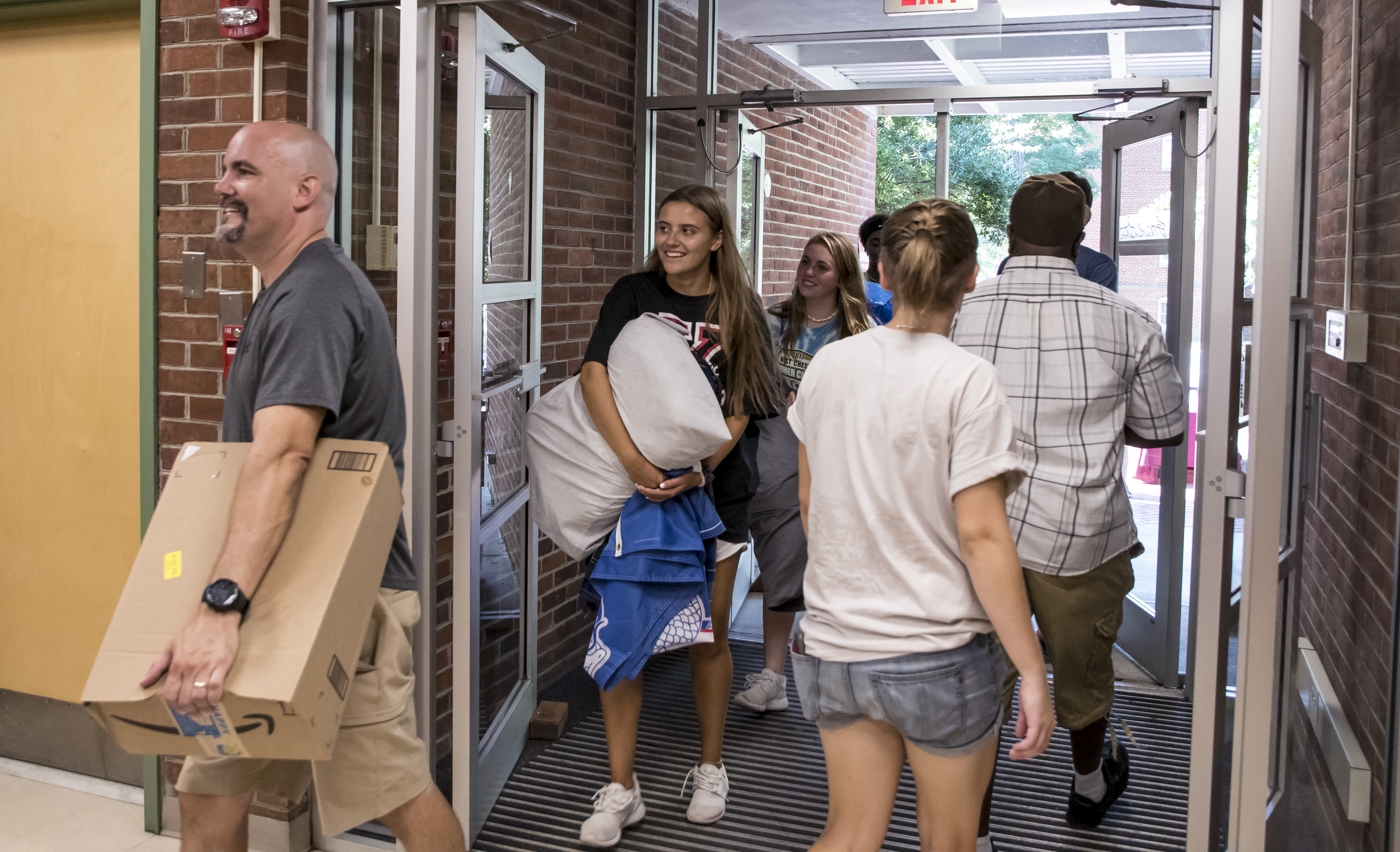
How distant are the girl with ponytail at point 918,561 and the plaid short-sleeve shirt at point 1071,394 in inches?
26.2

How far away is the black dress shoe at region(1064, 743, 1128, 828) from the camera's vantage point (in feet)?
9.59

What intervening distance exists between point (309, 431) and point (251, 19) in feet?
4.14

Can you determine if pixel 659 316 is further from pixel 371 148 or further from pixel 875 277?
pixel 875 277

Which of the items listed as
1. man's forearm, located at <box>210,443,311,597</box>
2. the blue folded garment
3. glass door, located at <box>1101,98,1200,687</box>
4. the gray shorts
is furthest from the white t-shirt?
glass door, located at <box>1101,98,1200,687</box>

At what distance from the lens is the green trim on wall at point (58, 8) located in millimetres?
2836

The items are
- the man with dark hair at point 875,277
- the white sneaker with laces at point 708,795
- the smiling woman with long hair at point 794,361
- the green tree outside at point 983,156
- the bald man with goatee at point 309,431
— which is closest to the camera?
the bald man with goatee at point 309,431

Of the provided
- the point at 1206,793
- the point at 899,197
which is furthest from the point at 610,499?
the point at 899,197

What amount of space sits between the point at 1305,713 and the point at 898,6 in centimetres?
278

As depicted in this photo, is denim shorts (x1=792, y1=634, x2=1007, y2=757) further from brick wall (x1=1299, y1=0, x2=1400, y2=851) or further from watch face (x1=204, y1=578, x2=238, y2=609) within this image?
brick wall (x1=1299, y1=0, x2=1400, y2=851)

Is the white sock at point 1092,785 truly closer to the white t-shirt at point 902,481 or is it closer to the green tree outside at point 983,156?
the white t-shirt at point 902,481

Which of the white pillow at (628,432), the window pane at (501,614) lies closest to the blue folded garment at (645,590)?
the white pillow at (628,432)

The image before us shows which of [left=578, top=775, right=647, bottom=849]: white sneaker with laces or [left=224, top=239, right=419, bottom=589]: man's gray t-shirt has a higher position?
[left=224, top=239, right=419, bottom=589]: man's gray t-shirt

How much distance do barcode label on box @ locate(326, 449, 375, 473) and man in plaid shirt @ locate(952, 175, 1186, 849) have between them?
1333 mm

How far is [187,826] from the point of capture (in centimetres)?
197
